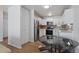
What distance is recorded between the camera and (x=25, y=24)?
135cm

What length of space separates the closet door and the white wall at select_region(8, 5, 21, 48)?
0.06m

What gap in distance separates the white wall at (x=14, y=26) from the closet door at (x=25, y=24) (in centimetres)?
6

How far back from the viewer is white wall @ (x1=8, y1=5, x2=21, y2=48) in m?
1.32

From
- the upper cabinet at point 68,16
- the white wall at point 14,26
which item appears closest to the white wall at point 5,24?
the white wall at point 14,26

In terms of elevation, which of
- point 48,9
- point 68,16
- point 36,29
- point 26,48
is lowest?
point 26,48

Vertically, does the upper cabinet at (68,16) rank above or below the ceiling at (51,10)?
below

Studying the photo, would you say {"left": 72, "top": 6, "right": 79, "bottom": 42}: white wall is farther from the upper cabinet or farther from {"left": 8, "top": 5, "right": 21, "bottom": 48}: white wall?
{"left": 8, "top": 5, "right": 21, "bottom": 48}: white wall

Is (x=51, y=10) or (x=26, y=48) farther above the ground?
(x=51, y=10)

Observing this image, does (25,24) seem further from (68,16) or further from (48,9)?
(68,16)

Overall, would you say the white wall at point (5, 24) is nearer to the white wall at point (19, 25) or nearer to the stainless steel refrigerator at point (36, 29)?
the white wall at point (19, 25)

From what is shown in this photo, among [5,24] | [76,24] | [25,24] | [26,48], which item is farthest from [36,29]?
[76,24]

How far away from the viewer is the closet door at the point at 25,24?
1342 mm

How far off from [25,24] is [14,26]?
0.17 metres

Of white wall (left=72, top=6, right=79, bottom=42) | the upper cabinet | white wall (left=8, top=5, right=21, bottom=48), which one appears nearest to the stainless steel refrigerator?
white wall (left=8, top=5, right=21, bottom=48)
